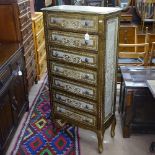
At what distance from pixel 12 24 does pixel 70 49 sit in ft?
3.49

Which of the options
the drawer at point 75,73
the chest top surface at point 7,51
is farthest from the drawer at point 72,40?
the chest top surface at point 7,51

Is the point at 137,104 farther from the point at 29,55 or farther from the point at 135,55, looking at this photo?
the point at 29,55

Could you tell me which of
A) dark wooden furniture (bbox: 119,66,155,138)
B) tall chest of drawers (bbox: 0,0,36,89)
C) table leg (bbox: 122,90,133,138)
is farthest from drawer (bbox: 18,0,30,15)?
table leg (bbox: 122,90,133,138)

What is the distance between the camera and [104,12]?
1674 millimetres

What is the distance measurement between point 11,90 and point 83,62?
2.79ft

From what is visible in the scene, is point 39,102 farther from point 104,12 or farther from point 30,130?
point 104,12

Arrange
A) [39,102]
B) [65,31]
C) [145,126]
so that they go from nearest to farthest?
1. [65,31]
2. [145,126]
3. [39,102]

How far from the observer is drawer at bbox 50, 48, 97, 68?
6.09 ft

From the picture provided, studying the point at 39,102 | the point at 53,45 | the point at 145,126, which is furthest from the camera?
the point at 39,102

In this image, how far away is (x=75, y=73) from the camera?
1999 mm

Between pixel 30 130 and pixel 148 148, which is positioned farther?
pixel 30 130

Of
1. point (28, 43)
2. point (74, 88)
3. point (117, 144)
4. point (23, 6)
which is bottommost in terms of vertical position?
point (117, 144)

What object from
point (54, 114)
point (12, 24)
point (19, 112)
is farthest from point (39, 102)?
point (12, 24)

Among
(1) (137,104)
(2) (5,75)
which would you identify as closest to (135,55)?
(1) (137,104)
